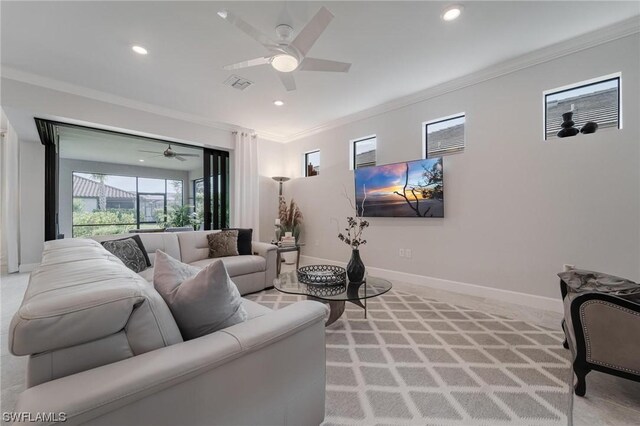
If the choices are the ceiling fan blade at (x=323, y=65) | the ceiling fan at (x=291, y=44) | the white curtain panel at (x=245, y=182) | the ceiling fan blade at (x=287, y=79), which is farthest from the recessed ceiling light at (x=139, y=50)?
the white curtain panel at (x=245, y=182)

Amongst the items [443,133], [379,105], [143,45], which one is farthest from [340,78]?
[143,45]

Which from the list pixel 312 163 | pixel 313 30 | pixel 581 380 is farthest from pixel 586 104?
pixel 312 163

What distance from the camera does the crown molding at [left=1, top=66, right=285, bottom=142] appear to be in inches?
123

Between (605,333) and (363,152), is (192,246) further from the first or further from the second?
(605,333)

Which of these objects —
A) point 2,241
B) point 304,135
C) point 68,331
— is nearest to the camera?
point 68,331

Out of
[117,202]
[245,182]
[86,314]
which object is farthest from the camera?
[117,202]

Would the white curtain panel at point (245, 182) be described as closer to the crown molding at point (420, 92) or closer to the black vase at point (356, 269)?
the crown molding at point (420, 92)

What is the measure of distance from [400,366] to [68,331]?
1.84 meters

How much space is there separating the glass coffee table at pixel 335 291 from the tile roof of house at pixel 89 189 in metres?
7.66

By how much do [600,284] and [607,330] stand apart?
0.50 meters

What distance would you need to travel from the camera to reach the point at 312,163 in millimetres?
5383

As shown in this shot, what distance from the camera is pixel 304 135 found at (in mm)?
5324

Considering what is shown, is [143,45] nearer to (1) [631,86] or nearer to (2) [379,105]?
(2) [379,105]

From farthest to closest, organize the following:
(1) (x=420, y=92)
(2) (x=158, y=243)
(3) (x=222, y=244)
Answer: (1) (x=420, y=92)
(3) (x=222, y=244)
(2) (x=158, y=243)
